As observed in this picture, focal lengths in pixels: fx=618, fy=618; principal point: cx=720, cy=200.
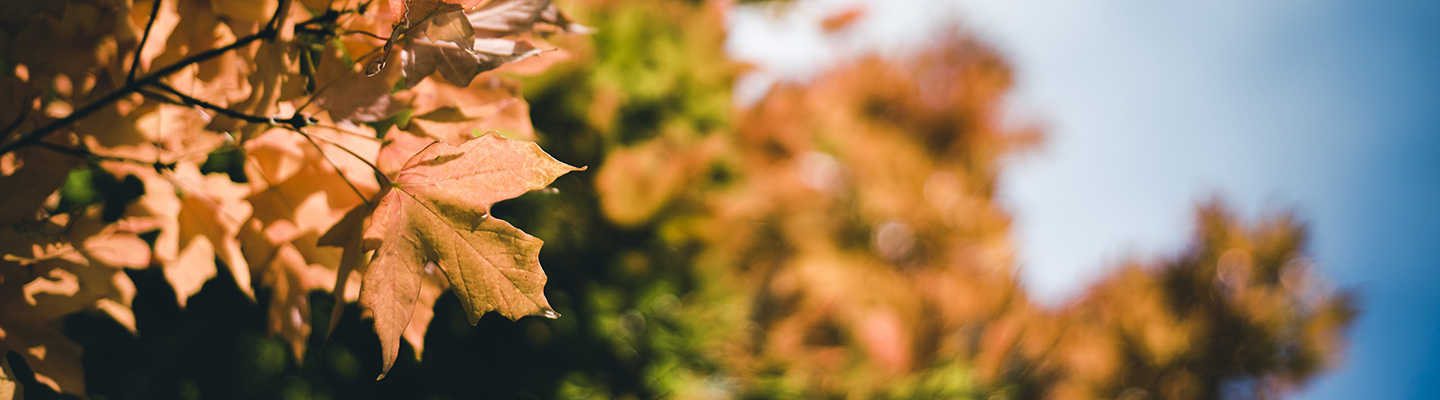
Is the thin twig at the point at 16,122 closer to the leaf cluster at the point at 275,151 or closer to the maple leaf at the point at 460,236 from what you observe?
the leaf cluster at the point at 275,151

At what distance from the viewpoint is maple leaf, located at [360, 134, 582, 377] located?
0.32 metres

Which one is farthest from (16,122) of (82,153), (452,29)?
(452,29)

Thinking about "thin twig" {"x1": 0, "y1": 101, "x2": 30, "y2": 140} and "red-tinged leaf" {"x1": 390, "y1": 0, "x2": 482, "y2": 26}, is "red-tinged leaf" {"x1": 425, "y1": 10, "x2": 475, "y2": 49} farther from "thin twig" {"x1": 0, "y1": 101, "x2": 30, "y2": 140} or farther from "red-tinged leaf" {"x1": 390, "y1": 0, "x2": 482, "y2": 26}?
"thin twig" {"x1": 0, "y1": 101, "x2": 30, "y2": 140}

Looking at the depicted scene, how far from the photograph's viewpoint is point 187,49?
1.32ft

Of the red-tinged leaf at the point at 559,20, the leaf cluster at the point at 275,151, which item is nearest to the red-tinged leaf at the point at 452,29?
the leaf cluster at the point at 275,151

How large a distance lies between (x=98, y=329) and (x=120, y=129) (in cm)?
47

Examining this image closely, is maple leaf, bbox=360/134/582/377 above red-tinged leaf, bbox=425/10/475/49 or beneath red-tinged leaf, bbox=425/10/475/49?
beneath

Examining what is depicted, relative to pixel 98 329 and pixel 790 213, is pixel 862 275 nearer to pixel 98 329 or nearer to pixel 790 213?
pixel 790 213

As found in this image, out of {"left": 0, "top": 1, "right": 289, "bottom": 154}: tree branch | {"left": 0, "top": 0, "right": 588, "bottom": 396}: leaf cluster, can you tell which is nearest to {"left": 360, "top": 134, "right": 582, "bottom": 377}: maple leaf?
{"left": 0, "top": 0, "right": 588, "bottom": 396}: leaf cluster

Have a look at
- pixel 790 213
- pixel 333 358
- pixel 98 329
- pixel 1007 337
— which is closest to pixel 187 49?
pixel 98 329

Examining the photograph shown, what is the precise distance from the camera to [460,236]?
1.13 ft

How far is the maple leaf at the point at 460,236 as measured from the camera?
323 millimetres

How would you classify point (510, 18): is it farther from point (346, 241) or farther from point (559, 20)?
point (346, 241)

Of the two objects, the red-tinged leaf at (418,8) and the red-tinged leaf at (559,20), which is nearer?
the red-tinged leaf at (418,8)
